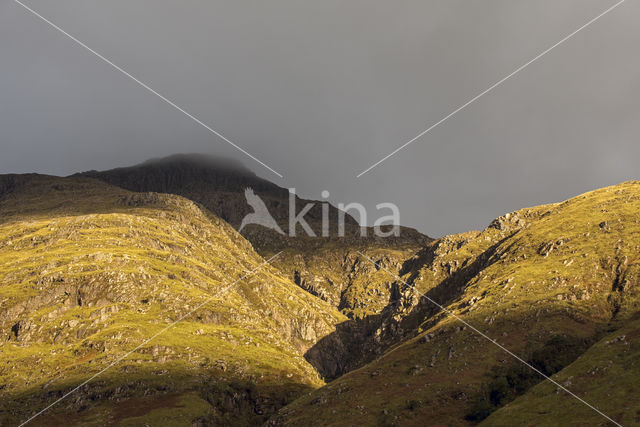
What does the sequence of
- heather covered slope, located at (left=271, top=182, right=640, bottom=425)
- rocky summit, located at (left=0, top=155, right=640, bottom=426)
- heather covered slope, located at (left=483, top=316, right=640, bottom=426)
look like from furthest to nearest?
heather covered slope, located at (left=271, top=182, right=640, bottom=425), rocky summit, located at (left=0, top=155, right=640, bottom=426), heather covered slope, located at (left=483, top=316, right=640, bottom=426)

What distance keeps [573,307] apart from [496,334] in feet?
79.2

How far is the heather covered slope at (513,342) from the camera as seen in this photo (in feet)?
317

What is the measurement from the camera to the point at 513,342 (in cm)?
11381

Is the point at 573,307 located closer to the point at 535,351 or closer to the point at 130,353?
the point at 535,351

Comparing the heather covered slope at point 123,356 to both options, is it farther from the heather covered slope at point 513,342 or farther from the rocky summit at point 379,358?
the heather covered slope at point 513,342

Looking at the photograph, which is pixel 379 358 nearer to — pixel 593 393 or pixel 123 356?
pixel 593 393

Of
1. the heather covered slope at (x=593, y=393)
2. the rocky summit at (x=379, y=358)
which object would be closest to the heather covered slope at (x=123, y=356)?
the rocky summit at (x=379, y=358)

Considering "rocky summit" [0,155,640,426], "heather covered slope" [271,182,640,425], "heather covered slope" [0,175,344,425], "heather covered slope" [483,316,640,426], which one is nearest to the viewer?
"heather covered slope" [483,316,640,426]

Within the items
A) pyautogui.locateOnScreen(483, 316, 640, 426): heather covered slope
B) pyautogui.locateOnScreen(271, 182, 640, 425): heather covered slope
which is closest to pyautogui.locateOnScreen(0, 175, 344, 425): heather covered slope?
pyautogui.locateOnScreen(271, 182, 640, 425): heather covered slope

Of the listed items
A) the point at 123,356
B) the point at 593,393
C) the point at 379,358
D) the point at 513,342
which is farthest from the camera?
the point at 379,358

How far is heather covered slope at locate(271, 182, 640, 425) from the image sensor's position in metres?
96.7

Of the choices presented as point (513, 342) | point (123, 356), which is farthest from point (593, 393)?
point (123, 356)

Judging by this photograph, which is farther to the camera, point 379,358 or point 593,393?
point 379,358

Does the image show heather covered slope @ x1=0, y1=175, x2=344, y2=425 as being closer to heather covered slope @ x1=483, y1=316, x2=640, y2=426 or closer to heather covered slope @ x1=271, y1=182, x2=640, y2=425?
heather covered slope @ x1=271, y1=182, x2=640, y2=425
